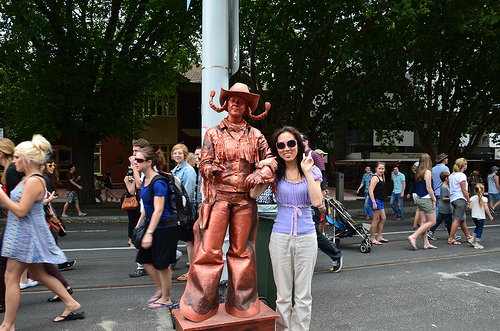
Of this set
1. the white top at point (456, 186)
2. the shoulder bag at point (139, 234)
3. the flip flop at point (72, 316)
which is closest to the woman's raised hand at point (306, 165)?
the shoulder bag at point (139, 234)

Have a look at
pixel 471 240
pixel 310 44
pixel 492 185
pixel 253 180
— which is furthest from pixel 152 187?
pixel 492 185

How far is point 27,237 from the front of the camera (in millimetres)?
3869

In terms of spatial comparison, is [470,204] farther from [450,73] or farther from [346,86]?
[450,73]

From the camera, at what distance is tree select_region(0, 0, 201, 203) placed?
13344mm

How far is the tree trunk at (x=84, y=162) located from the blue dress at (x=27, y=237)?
12456 mm

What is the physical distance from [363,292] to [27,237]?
13.1ft

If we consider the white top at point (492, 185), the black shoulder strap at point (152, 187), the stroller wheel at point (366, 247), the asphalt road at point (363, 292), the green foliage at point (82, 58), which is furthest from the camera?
the white top at point (492, 185)

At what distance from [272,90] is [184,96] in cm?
1595

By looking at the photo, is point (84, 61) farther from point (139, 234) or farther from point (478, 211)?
point (478, 211)

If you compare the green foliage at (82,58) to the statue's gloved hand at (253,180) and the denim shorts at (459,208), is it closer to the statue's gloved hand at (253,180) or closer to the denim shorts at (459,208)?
the denim shorts at (459,208)

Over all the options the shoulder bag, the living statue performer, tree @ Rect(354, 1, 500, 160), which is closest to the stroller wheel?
the shoulder bag

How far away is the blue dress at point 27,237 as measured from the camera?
384 cm

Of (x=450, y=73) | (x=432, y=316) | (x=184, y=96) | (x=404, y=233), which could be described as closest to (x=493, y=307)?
(x=432, y=316)

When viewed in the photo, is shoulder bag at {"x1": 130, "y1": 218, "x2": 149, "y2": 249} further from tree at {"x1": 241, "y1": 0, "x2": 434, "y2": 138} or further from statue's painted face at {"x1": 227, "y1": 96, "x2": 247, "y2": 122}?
tree at {"x1": 241, "y1": 0, "x2": 434, "y2": 138}
